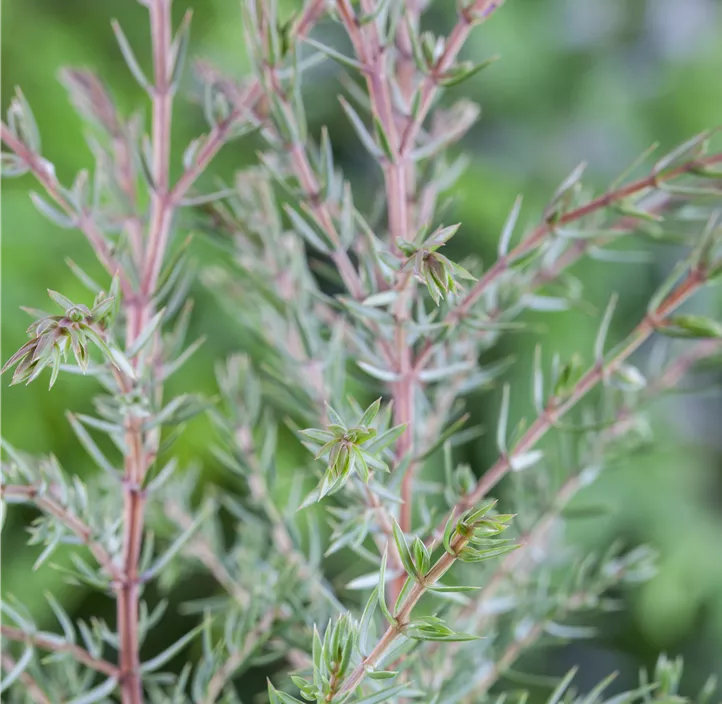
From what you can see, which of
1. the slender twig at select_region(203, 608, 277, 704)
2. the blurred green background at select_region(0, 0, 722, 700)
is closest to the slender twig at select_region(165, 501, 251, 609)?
the slender twig at select_region(203, 608, 277, 704)

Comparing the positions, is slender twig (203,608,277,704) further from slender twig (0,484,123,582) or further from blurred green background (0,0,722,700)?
blurred green background (0,0,722,700)

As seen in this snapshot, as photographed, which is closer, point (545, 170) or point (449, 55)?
point (449, 55)

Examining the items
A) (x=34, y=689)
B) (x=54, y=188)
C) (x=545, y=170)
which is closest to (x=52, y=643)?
(x=34, y=689)

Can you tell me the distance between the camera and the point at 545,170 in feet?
3.41

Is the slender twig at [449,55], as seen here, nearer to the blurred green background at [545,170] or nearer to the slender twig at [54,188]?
the slender twig at [54,188]

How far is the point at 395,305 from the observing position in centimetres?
23

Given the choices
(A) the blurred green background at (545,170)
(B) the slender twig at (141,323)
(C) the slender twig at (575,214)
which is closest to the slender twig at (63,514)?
(B) the slender twig at (141,323)

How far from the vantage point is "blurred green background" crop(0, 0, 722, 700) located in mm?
652

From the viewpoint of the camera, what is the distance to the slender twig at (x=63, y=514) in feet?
0.67

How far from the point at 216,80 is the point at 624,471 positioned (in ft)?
2.59

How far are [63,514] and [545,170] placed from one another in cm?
94

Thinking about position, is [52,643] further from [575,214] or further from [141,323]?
[575,214]

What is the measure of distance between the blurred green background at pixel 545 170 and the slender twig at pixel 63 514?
1.11ft

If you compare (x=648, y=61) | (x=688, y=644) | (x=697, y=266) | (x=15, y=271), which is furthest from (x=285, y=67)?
(x=648, y=61)
